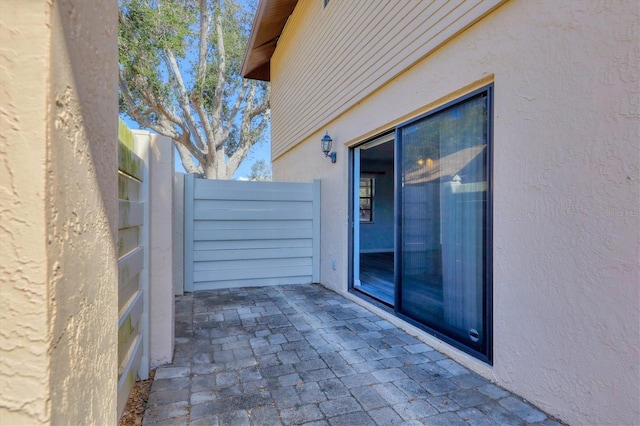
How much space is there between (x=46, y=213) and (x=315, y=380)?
2.22 meters

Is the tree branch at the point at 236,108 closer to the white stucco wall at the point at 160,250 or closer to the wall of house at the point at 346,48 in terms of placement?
the wall of house at the point at 346,48

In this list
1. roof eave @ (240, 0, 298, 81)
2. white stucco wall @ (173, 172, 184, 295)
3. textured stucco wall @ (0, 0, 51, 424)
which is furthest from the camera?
roof eave @ (240, 0, 298, 81)

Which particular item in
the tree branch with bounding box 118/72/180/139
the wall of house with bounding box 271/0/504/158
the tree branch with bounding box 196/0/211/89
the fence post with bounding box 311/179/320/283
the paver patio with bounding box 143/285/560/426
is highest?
the tree branch with bounding box 196/0/211/89

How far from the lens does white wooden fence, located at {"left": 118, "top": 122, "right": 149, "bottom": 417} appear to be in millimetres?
1836

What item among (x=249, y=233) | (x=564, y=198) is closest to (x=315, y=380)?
(x=564, y=198)

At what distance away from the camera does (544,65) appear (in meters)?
2.08

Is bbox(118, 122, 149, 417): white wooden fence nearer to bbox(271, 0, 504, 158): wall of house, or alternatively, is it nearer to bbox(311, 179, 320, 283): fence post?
bbox(271, 0, 504, 158): wall of house

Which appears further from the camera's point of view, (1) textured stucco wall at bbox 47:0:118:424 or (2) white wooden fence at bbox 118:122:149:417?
(2) white wooden fence at bbox 118:122:149:417

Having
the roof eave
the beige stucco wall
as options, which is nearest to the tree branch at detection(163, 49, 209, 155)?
the roof eave

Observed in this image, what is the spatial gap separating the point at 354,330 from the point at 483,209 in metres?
1.68

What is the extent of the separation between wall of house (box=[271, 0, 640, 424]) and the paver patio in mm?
287

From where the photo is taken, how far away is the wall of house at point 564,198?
170 cm

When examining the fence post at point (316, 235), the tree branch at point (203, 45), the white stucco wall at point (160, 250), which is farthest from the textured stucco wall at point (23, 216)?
the tree branch at point (203, 45)

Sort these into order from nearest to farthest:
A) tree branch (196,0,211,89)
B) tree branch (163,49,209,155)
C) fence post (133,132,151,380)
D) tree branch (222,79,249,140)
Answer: fence post (133,132,151,380)
tree branch (163,49,209,155)
tree branch (196,0,211,89)
tree branch (222,79,249,140)
